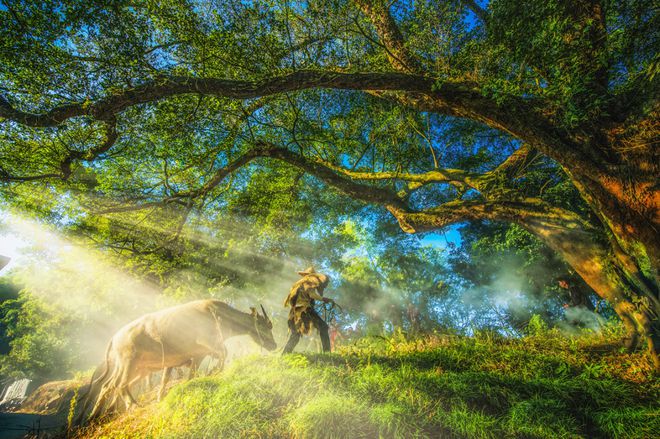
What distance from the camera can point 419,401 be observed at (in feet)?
10.8

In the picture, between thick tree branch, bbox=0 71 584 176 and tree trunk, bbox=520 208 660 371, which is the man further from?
tree trunk, bbox=520 208 660 371

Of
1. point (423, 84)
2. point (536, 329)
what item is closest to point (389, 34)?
point (423, 84)

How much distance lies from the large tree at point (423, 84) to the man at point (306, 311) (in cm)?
313

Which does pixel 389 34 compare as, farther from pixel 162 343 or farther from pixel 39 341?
Answer: pixel 39 341

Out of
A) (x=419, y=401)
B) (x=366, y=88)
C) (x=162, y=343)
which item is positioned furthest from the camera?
(x=162, y=343)

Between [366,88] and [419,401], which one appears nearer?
[419,401]

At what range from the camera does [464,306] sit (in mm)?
20844

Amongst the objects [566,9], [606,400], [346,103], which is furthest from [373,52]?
[606,400]

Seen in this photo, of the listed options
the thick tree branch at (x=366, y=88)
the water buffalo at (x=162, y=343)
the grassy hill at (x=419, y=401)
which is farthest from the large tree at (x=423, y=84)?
the water buffalo at (x=162, y=343)

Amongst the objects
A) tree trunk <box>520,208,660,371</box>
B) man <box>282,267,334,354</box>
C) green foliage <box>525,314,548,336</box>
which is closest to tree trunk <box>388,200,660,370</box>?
tree trunk <box>520,208,660,371</box>

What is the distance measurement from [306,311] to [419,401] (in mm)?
4414

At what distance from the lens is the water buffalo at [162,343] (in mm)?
5453

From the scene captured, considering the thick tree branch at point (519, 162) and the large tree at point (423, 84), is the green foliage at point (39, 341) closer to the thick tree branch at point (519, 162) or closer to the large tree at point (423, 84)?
the large tree at point (423, 84)

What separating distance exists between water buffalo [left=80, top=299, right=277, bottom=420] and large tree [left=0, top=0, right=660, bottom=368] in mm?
3103
